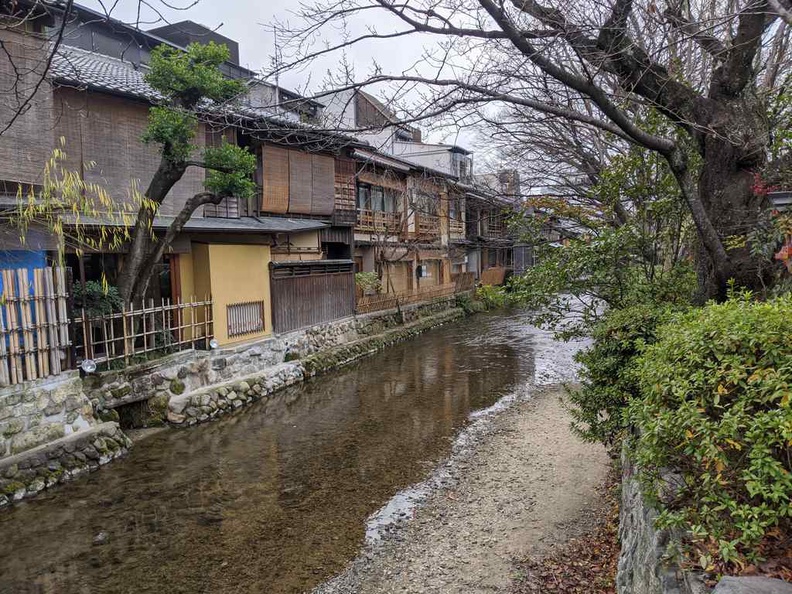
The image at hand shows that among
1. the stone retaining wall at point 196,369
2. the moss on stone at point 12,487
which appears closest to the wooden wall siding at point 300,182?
the stone retaining wall at point 196,369

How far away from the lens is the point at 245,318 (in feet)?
47.0

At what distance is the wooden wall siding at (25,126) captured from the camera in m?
9.30

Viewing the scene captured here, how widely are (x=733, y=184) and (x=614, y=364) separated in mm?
2536

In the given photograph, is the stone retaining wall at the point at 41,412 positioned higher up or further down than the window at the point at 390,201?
further down

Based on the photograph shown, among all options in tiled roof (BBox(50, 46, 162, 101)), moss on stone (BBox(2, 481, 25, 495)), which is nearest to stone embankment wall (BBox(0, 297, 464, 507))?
moss on stone (BBox(2, 481, 25, 495))

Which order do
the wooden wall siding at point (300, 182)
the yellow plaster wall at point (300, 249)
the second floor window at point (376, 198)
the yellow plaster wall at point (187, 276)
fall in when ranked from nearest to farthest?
the yellow plaster wall at point (187, 276) < the yellow plaster wall at point (300, 249) < the wooden wall siding at point (300, 182) < the second floor window at point (376, 198)

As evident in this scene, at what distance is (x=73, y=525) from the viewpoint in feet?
23.2

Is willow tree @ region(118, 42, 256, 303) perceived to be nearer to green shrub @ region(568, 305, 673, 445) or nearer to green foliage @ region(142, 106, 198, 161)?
green foliage @ region(142, 106, 198, 161)

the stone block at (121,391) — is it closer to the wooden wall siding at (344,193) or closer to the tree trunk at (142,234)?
the tree trunk at (142,234)

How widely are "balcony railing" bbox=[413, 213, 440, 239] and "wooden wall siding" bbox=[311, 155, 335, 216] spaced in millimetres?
8699

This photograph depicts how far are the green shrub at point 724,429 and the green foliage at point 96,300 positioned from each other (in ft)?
33.3

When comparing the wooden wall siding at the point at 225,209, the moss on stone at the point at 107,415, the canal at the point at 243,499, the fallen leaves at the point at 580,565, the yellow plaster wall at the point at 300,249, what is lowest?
the canal at the point at 243,499

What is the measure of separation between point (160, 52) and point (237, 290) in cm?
618

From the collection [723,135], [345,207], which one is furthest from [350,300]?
[723,135]
